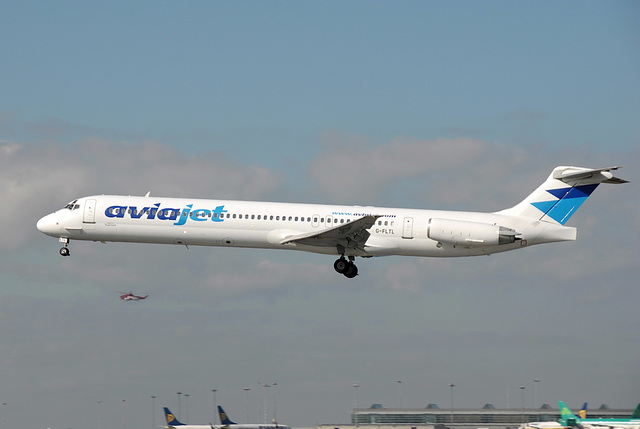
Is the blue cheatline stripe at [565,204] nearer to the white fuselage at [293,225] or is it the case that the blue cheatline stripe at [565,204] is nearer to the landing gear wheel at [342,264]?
the white fuselage at [293,225]

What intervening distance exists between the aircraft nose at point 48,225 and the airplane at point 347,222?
2.67 metres

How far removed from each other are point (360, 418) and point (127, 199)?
153 feet

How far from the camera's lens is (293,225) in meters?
41.8

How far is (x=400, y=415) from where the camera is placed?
3228 inches

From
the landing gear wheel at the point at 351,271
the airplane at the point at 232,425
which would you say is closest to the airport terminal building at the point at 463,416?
the airplane at the point at 232,425

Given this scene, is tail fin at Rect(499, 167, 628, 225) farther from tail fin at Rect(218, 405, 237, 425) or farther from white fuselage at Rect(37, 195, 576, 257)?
tail fin at Rect(218, 405, 237, 425)

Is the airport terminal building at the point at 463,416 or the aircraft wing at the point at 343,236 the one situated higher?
the aircraft wing at the point at 343,236

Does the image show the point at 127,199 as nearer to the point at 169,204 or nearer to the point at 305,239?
the point at 169,204

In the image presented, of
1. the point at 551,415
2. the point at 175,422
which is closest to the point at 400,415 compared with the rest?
the point at 551,415

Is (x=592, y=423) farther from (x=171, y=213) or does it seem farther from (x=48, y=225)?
(x=48, y=225)

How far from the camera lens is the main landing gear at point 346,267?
43344 mm

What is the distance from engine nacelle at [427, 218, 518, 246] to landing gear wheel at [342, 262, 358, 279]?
4.49 metres

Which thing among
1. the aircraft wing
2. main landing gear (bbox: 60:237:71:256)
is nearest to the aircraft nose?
main landing gear (bbox: 60:237:71:256)

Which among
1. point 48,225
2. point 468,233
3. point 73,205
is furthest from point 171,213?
point 468,233
